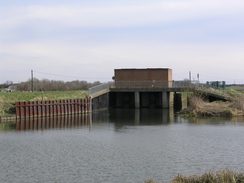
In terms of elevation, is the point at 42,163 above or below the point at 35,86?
below

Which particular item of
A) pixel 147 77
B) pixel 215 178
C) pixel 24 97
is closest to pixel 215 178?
pixel 215 178

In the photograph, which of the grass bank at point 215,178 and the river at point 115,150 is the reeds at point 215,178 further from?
the river at point 115,150

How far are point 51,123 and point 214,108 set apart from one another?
20453mm

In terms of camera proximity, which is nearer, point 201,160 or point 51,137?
point 201,160

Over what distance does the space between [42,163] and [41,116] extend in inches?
978

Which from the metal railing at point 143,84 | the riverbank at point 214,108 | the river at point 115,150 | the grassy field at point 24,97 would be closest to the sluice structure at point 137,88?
the metal railing at point 143,84

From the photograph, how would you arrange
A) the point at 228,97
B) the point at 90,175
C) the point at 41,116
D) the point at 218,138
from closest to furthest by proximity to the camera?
1. the point at 90,175
2. the point at 218,138
3. the point at 41,116
4. the point at 228,97

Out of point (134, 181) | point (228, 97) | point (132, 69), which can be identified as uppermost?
point (132, 69)

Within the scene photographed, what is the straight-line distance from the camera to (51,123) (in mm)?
41094

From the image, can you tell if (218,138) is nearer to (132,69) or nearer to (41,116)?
(41,116)

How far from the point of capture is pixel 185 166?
70.1 feet

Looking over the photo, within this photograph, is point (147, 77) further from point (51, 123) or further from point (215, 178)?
point (215, 178)

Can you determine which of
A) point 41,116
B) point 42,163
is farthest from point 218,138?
point 41,116

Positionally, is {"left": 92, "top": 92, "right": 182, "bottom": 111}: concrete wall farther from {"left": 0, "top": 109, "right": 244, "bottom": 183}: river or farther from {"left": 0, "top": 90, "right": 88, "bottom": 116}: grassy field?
{"left": 0, "top": 109, "right": 244, "bottom": 183}: river
